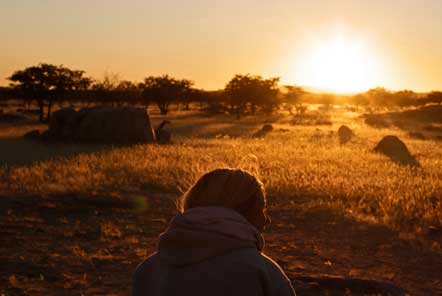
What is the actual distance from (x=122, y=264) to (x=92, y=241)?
4.14 feet

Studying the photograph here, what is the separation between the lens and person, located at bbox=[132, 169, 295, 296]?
2283mm

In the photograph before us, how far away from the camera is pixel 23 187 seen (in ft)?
37.2

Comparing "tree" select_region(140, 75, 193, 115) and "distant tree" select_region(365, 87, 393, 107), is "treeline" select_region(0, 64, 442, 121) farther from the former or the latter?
"distant tree" select_region(365, 87, 393, 107)

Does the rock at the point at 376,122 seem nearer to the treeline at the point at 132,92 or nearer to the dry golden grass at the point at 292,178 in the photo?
the treeline at the point at 132,92

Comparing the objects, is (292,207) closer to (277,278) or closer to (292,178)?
(292,178)

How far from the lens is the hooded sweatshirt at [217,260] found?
7.48 feet

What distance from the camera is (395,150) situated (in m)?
21.7

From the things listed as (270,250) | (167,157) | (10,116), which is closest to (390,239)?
(270,250)

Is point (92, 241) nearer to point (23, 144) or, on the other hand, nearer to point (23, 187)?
point (23, 187)

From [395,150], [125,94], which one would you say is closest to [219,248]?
[395,150]

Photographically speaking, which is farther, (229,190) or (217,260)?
(229,190)

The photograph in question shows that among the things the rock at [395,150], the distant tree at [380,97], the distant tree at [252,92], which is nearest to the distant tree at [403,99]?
the distant tree at [380,97]

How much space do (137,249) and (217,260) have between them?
565cm

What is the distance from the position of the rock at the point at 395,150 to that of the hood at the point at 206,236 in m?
17.8
